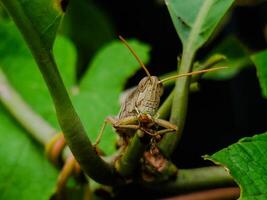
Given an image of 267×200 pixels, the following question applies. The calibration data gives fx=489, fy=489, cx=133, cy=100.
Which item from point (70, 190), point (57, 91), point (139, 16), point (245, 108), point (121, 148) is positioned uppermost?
point (57, 91)

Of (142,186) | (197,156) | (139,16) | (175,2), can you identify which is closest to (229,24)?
(139,16)

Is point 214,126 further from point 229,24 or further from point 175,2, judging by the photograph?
point 175,2

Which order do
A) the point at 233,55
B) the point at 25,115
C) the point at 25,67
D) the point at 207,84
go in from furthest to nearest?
the point at 207,84, the point at 233,55, the point at 25,67, the point at 25,115

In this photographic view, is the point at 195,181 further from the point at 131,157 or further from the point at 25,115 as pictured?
the point at 25,115

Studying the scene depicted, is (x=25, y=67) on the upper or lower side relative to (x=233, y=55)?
upper

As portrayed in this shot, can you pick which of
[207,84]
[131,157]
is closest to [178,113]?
[131,157]

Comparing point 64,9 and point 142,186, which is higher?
point 64,9

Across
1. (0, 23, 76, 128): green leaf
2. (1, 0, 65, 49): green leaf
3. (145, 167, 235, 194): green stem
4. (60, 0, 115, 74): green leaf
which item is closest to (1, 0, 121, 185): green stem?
(1, 0, 65, 49): green leaf

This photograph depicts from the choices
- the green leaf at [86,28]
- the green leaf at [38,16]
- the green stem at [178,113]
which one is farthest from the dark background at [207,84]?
the green leaf at [38,16]
